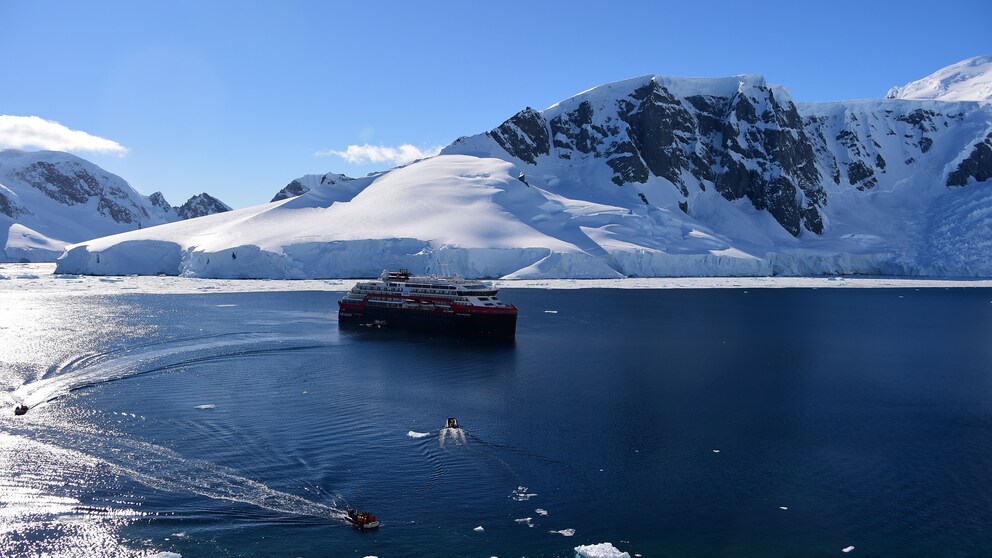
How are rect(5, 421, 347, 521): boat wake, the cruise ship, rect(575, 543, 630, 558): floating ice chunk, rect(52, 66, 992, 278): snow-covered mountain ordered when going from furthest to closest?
rect(52, 66, 992, 278): snow-covered mountain
the cruise ship
rect(5, 421, 347, 521): boat wake
rect(575, 543, 630, 558): floating ice chunk

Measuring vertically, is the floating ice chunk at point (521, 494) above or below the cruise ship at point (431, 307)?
below

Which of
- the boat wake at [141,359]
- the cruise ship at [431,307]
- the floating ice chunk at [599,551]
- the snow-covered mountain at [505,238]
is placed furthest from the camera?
the snow-covered mountain at [505,238]

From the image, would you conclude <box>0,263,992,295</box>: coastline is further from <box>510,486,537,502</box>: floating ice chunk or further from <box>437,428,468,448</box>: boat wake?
<box>510,486,537,502</box>: floating ice chunk

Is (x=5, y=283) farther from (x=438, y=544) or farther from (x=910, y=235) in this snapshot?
(x=910, y=235)

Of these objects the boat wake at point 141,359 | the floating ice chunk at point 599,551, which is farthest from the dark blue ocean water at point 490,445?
the floating ice chunk at point 599,551

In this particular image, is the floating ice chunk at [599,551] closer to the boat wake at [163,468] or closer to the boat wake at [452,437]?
the boat wake at [163,468]

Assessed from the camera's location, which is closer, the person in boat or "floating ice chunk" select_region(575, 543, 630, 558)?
"floating ice chunk" select_region(575, 543, 630, 558)

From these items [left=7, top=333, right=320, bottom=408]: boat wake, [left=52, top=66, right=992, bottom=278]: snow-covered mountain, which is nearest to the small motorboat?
[left=7, top=333, right=320, bottom=408]: boat wake
